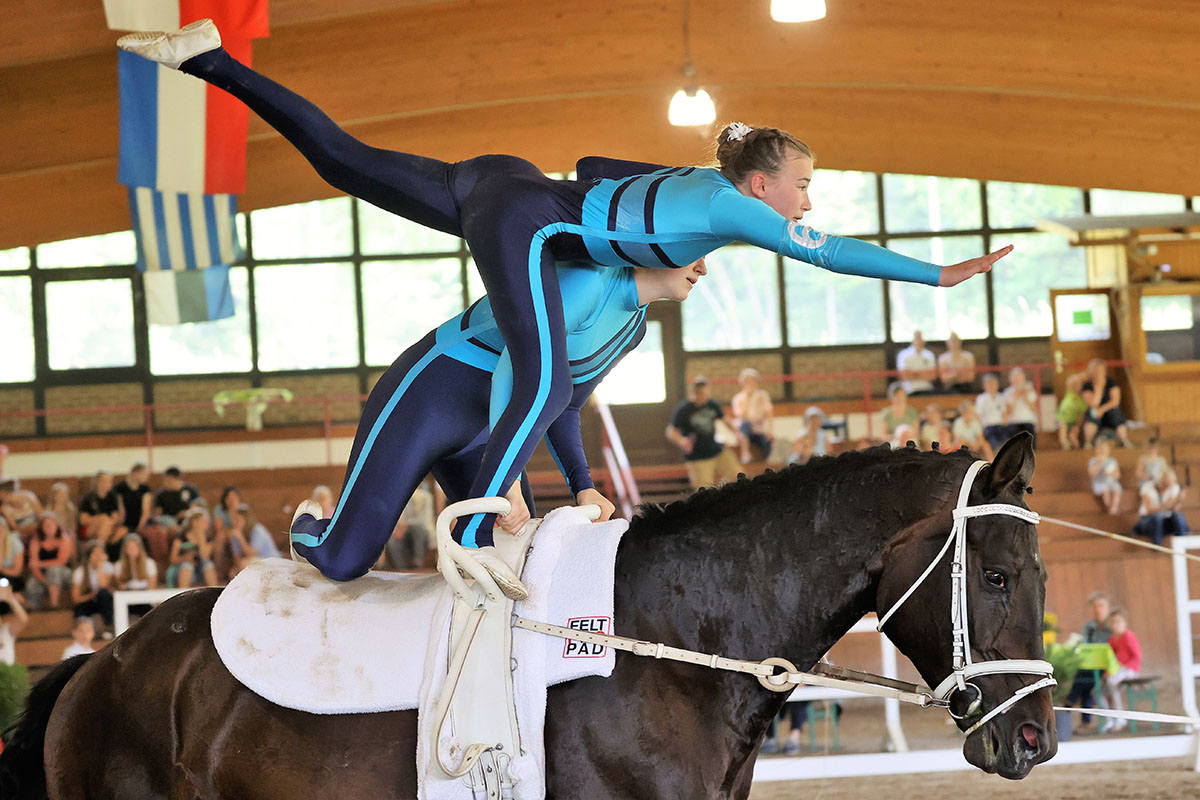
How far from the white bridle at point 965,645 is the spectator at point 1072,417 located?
37.5 feet

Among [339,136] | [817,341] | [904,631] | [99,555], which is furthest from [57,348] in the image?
[904,631]

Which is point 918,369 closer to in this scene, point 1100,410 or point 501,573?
point 1100,410

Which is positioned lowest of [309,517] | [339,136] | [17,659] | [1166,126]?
[17,659]

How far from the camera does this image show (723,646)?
2.25 meters

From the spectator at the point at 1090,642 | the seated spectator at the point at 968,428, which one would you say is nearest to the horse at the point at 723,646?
the spectator at the point at 1090,642

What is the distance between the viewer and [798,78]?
11.0 m

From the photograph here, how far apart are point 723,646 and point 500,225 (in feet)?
2.99

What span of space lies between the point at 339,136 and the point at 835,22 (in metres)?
8.05

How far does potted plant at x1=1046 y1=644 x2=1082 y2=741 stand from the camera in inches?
307

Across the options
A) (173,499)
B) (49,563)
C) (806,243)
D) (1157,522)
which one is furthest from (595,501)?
(1157,522)

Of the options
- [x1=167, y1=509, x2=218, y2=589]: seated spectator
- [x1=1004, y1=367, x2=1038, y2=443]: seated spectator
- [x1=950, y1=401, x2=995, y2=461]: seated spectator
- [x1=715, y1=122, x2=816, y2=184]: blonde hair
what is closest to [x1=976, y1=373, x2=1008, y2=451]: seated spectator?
[x1=1004, y1=367, x2=1038, y2=443]: seated spectator

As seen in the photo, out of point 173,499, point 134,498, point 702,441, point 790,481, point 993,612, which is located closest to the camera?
point 993,612

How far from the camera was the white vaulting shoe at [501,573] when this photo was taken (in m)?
2.21

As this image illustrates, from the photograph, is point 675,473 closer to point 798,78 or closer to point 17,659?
point 798,78
